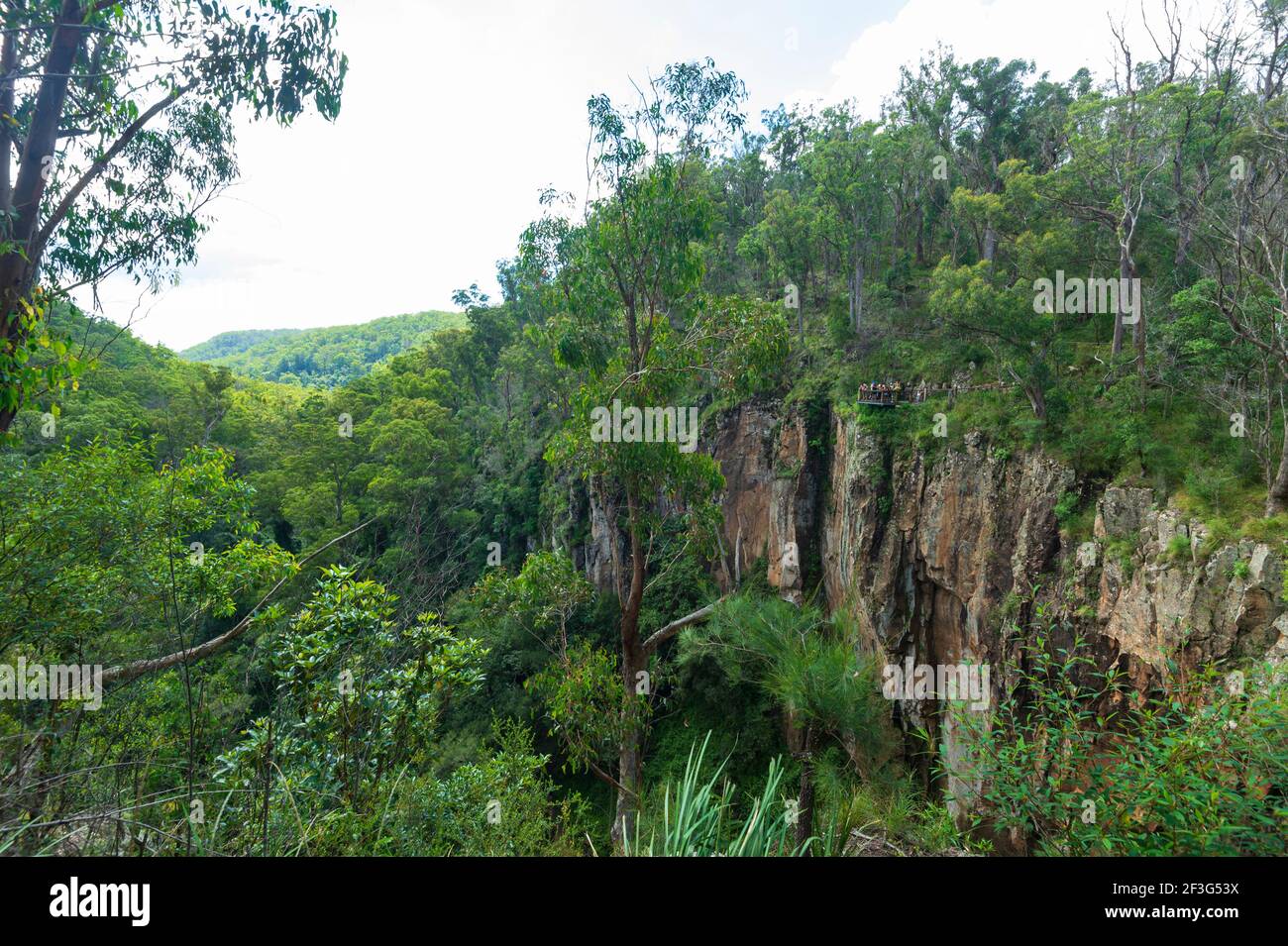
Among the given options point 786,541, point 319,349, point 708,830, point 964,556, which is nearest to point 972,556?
point 964,556

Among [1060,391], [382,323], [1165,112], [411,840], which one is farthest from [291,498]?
[382,323]

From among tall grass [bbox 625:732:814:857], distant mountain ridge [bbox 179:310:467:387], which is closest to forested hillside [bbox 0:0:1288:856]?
tall grass [bbox 625:732:814:857]

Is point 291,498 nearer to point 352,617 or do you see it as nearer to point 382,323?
point 352,617

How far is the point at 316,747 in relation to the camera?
3887 millimetres

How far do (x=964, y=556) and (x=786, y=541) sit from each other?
16.6 ft

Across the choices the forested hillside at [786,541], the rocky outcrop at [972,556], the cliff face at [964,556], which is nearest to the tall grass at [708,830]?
the forested hillside at [786,541]

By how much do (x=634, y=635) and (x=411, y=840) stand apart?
9.57 feet

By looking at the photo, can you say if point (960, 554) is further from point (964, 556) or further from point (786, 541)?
point (786, 541)

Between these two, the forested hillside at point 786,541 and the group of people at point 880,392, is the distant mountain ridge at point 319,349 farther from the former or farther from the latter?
the group of people at point 880,392

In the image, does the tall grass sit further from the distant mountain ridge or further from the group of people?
the distant mountain ridge

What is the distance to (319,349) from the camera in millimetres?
51906

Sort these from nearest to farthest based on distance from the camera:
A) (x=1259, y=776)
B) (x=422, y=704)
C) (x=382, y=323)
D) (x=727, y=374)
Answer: (x=1259, y=776), (x=422, y=704), (x=727, y=374), (x=382, y=323)

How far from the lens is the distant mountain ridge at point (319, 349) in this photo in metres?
46.8
